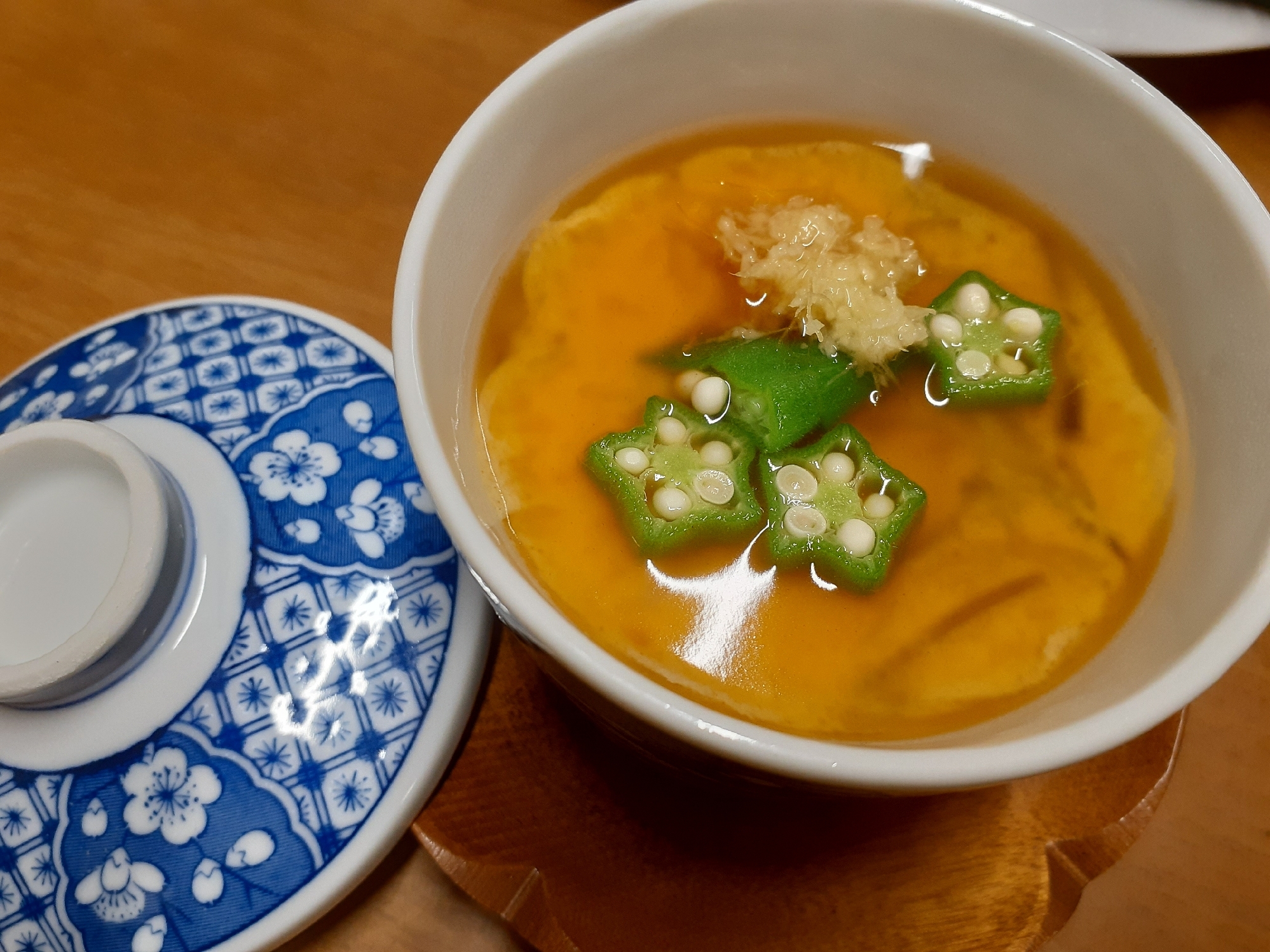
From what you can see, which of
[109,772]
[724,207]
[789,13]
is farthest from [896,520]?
[109,772]

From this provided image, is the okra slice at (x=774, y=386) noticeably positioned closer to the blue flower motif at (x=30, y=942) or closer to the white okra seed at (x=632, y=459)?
the white okra seed at (x=632, y=459)

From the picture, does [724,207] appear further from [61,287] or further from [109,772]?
Result: [61,287]

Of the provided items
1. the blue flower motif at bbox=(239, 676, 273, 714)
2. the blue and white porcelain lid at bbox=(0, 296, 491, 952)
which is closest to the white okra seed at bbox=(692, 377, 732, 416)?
the blue and white porcelain lid at bbox=(0, 296, 491, 952)

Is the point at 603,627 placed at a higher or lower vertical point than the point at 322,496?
higher

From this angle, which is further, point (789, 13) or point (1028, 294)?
point (1028, 294)

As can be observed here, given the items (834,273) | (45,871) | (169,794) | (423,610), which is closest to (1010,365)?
(834,273)

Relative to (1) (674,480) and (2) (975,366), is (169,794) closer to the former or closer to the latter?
(1) (674,480)

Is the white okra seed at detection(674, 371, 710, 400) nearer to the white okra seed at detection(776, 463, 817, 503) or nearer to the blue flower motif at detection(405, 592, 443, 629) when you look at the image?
the white okra seed at detection(776, 463, 817, 503)
